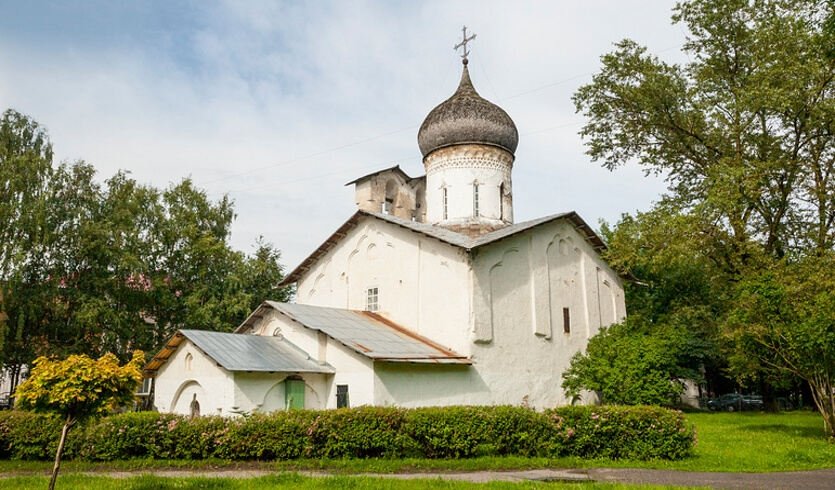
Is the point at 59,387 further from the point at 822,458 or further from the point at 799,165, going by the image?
the point at 799,165

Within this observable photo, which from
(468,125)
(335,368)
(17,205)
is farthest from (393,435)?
(17,205)

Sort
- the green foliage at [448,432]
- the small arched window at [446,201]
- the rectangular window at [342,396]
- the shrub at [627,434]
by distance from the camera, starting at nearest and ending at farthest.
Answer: the green foliage at [448,432]
the shrub at [627,434]
the rectangular window at [342,396]
the small arched window at [446,201]

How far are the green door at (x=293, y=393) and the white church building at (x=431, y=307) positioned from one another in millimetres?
34

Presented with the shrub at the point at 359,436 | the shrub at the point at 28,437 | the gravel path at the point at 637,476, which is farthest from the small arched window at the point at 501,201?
the shrub at the point at 28,437

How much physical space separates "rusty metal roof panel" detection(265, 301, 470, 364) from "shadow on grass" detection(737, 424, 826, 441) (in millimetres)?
8726

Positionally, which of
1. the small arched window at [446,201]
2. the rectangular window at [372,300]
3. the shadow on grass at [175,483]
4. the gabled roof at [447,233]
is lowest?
the shadow on grass at [175,483]

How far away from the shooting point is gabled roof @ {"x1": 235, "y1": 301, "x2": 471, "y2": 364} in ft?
54.6

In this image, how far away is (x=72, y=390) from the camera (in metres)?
8.45

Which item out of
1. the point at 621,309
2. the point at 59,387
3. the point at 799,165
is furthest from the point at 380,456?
the point at 799,165

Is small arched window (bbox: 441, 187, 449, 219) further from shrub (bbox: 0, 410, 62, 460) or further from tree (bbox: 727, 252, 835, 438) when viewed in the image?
shrub (bbox: 0, 410, 62, 460)

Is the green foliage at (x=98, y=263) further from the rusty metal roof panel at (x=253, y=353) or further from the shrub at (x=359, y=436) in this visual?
the shrub at (x=359, y=436)

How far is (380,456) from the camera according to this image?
11.7 meters

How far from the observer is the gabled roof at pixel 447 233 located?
1931cm

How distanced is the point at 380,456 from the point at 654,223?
14.3 m
